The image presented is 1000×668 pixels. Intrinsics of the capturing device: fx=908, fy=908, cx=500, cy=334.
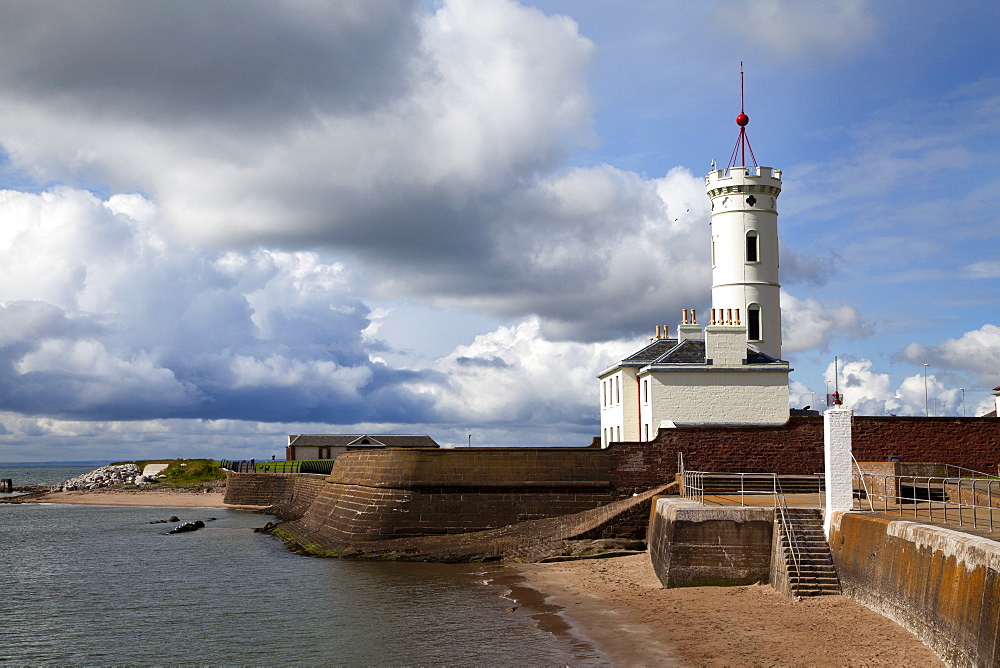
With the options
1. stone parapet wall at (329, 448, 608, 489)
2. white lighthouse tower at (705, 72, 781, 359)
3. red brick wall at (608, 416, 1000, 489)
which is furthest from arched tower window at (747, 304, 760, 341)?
stone parapet wall at (329, 448, 608, 489)

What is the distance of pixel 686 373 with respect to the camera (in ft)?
108

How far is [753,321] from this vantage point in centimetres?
4112

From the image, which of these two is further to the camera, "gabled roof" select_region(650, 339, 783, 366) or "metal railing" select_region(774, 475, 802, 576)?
"gabled roof" select_region(650, 339, 783, 366)

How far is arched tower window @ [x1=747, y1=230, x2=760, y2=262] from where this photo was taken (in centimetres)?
4150

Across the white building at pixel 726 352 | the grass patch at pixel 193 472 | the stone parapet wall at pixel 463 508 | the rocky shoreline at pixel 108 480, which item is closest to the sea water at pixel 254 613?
the stone parapet wall at pixel 463 508

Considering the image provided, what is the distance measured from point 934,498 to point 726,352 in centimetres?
927

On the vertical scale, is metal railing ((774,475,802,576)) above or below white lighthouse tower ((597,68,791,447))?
below

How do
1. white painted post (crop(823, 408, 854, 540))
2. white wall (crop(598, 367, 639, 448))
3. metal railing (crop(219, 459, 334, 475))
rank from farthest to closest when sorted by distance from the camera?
metal railing (crop(219, 459, 334, 475)) → white wall (crop(598, 367, 639, 448)) → white painted post (crop(823, 408, 854, 540))

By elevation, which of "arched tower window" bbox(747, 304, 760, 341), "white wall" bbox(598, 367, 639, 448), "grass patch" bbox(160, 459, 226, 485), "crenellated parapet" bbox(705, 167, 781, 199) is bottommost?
"grass patch" bbox(160, 459, 226, 485)

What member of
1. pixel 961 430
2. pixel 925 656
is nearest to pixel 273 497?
pixel 961 430

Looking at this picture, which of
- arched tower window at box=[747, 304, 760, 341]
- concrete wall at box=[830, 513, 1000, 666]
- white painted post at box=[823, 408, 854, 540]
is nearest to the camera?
concrete wall at box=[830, 513, 1000, 666]

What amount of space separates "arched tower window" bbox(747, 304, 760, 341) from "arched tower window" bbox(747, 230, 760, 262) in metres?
2.22

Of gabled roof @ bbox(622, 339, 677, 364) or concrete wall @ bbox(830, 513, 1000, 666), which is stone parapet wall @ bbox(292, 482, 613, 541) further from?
concrete wall @ bbox(830, 513, 1000, 666)

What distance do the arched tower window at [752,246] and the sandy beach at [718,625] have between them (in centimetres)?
2250
